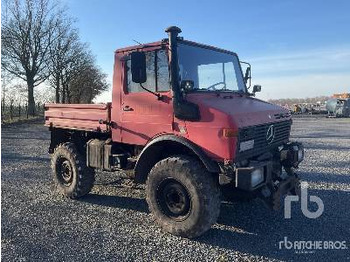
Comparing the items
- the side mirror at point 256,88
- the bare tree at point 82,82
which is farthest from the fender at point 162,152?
the bare tree at point 82,82

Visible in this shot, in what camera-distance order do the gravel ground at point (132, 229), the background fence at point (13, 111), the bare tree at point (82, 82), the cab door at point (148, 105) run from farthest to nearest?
the bare tree at point (82, 82) < the background fence at point (13, 111) < the cab door at point (148, 105) < the gravel ground at point (132, 229)

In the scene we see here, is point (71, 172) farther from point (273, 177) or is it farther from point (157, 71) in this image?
point (273, 177)

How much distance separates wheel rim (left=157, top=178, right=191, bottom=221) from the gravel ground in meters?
0.32

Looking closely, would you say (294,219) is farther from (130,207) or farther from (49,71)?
(49,71)

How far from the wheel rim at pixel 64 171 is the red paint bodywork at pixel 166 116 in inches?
31.1

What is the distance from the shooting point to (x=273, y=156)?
541 cm

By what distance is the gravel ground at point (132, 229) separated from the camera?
4199 millimetres

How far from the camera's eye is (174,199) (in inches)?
193

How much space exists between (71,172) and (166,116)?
268 cm

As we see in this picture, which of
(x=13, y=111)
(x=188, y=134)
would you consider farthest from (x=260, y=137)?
(x=13, y=111)

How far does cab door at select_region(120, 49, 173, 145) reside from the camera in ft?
16.2

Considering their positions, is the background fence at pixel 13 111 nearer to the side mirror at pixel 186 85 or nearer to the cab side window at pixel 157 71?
the cab side window at pixel 157 71

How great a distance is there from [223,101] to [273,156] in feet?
4.20

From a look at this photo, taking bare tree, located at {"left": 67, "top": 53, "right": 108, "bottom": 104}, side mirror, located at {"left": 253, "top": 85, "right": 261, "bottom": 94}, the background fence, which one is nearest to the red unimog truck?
side mirror, located at {"left": 253, "top": 85, "right": 261, "bottom": 94}
